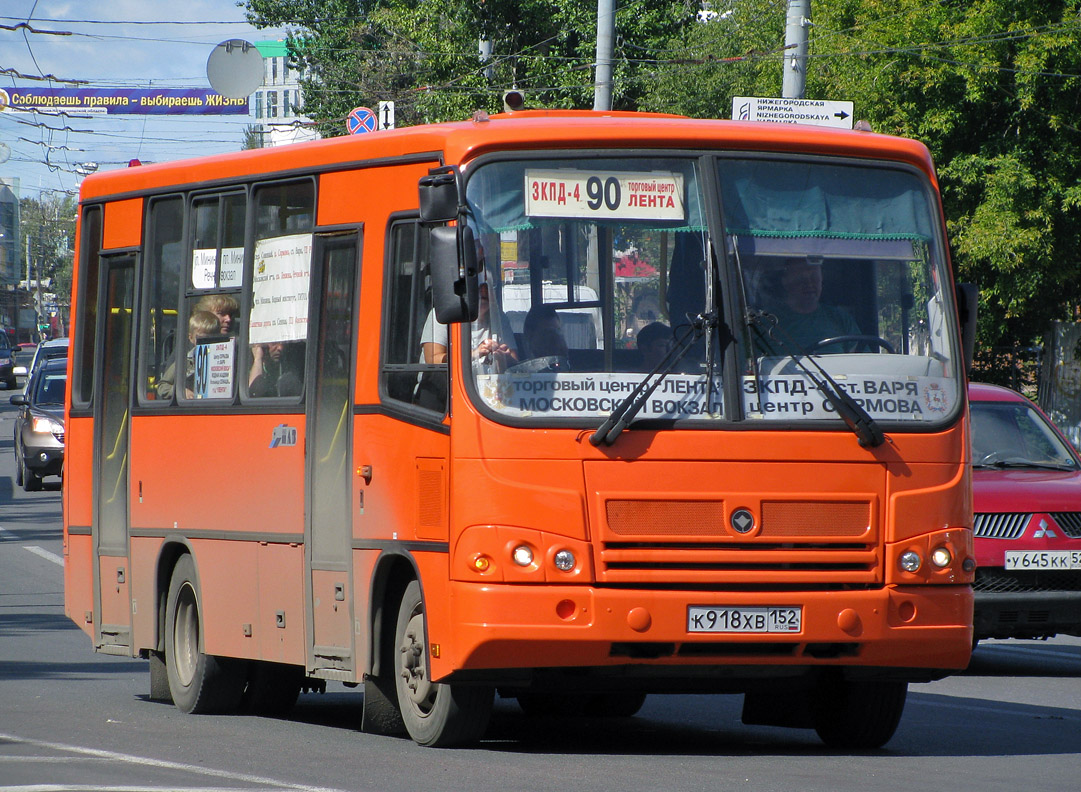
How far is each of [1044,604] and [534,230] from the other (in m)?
5.66

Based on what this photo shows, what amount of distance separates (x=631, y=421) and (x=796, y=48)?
12.9 meters

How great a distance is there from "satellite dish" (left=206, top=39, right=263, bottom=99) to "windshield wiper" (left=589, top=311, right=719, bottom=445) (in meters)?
23.5

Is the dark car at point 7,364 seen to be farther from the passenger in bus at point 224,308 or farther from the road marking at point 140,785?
the road marking at point 140,785

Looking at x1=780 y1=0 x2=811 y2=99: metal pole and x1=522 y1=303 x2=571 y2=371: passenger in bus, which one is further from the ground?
x1=780 y1=0 x2=811 y2=99: metal pole

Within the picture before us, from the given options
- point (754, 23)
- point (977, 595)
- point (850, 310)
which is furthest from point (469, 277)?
point (754, 23)

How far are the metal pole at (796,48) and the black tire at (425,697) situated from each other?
41.2 feet

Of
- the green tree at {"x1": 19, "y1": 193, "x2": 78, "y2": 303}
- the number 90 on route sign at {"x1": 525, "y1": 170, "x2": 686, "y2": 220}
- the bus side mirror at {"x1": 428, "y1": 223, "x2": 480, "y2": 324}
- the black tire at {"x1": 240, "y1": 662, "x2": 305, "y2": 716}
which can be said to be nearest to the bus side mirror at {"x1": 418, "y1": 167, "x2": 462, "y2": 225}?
the bus side mirror at {"x1": 428, "y1": 223, "x2": 480, "y2": 324}

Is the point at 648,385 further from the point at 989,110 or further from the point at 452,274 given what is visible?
the point at 989,110

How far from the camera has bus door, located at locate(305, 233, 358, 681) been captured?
888cm

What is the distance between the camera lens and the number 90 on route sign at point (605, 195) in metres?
7.96

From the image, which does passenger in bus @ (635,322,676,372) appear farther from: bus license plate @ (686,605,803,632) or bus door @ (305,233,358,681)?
bus door @ (305,233,358,681)

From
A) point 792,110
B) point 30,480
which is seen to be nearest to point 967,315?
point 792,110

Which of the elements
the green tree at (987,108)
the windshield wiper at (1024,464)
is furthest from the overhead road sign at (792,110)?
the green tree at (987,108)

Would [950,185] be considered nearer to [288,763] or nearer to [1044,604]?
[1044,604]
